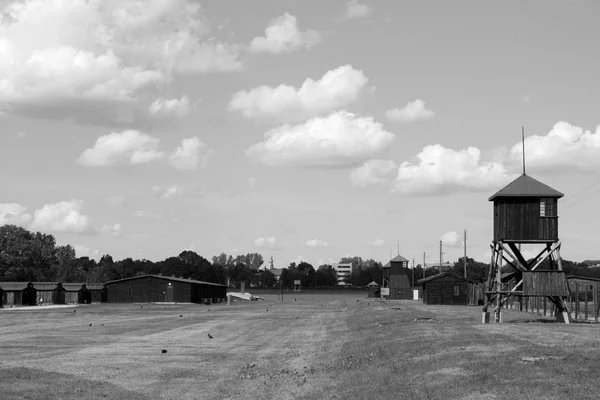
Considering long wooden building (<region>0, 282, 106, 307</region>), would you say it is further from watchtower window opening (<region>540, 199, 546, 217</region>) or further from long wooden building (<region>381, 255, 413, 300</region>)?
watchtower window opening (<region>540, 199, 546, 217</region>)

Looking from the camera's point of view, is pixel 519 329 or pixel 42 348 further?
pixel 42 348

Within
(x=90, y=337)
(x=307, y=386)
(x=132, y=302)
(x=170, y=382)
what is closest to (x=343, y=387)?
(x=307, y=386)

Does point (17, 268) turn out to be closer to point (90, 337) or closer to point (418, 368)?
point (90, 337)

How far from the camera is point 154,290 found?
132m

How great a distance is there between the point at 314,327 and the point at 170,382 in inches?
1229

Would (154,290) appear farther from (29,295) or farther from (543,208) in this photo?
(543,208)

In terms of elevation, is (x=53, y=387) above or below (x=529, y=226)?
below

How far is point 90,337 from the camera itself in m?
46.7

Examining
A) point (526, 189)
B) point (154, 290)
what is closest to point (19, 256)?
point (154, 290)

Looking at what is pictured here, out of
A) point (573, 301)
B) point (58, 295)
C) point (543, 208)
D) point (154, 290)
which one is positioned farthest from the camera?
point (154, 290)

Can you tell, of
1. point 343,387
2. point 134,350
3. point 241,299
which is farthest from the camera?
point 241,299

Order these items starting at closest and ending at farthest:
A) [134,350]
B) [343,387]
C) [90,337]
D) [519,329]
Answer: [343,387] < [519,329] < [134,350] < [90,337]

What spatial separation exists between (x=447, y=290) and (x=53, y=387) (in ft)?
242

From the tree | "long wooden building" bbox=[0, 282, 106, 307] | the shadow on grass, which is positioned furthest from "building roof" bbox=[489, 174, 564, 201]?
the tree
